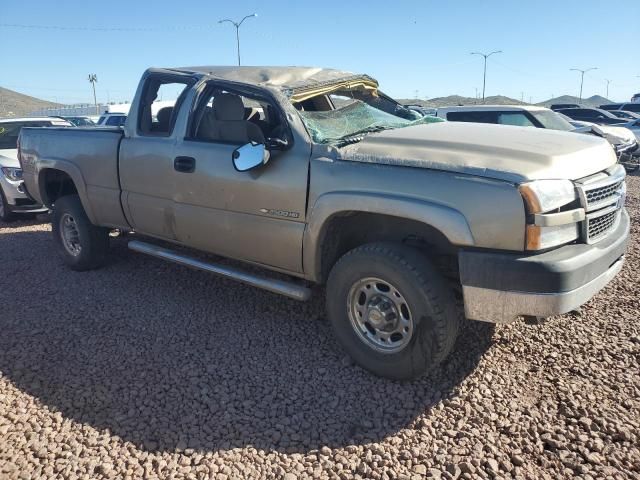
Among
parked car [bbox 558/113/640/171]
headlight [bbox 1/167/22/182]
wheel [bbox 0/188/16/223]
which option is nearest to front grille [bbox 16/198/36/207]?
wheel [bbox 0/188/16/223]

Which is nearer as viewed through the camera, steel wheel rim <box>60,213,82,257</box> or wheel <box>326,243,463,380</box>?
wheel <box>326,243,463,380</box>

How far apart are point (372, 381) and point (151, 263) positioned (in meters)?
3.48

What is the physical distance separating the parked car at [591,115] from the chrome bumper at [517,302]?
18.7m

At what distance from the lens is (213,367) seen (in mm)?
3553

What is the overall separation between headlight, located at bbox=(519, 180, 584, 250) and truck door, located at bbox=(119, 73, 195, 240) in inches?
111

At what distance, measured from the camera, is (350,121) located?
400 centimetres

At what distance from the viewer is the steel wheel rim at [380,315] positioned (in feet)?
10.5

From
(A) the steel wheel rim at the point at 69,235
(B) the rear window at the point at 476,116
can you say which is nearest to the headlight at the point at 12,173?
(A) the steel wheel rim at the point at 69,235

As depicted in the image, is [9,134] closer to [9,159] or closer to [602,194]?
[9,159]

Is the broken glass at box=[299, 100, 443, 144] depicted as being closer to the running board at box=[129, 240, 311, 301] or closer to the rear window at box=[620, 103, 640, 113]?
the running board at box=[129, 240, 311, 301]

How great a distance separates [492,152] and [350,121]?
4.33 ft

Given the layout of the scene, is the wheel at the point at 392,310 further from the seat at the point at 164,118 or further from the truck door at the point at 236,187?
the seat at the point at 164,118

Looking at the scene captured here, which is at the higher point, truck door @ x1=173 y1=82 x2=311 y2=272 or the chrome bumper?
truck door @ x1=173 y1=82 x2=311 y2=272

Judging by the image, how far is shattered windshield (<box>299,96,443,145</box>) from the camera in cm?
364
